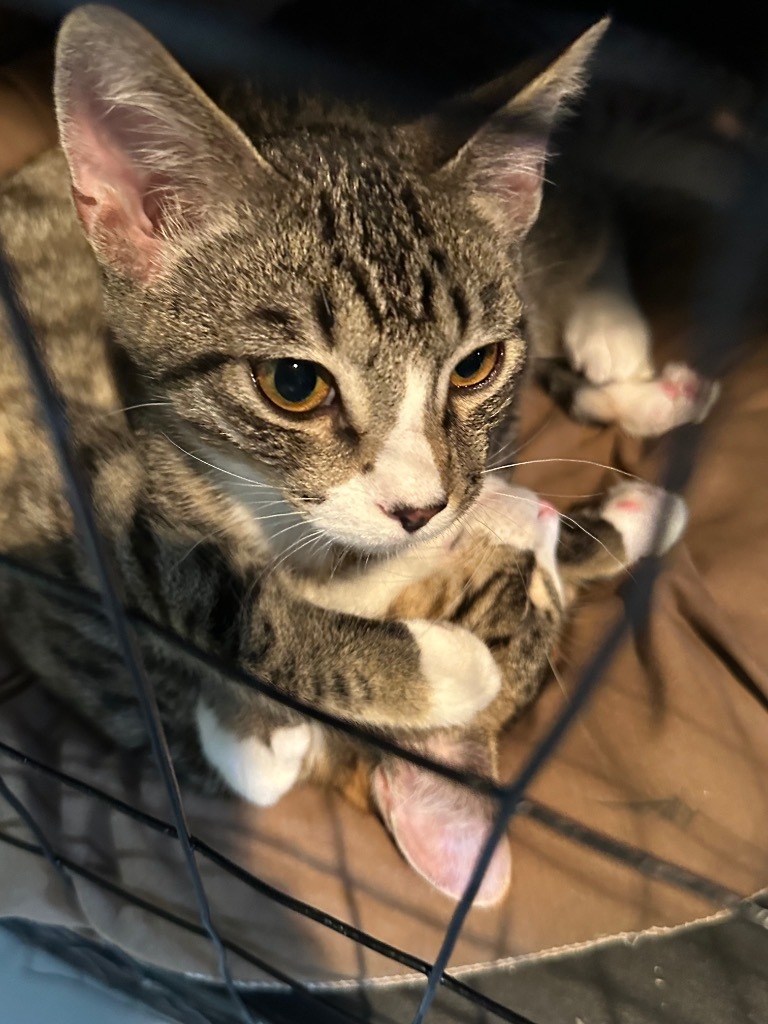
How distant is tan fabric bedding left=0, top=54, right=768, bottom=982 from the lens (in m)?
0.87

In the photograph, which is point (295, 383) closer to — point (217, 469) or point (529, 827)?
point (217, 469)

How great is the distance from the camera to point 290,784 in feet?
3.03

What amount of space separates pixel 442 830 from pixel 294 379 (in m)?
0.47

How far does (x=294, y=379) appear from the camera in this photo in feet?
2.31

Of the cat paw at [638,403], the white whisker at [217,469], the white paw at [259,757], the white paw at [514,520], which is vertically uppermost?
the white whisker at [217,469]

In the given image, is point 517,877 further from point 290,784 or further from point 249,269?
point 249,269

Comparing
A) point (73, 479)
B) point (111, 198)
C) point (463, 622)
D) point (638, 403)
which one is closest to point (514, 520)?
point (463, 622)

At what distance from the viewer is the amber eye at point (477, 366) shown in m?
0.77

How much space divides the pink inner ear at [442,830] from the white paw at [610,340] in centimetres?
69

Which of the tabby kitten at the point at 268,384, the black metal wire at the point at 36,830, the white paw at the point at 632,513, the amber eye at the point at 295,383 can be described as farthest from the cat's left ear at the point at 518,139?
the black metal wire at the point at 36,830

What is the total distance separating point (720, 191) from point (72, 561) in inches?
27.3

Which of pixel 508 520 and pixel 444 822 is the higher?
pixel 508 520

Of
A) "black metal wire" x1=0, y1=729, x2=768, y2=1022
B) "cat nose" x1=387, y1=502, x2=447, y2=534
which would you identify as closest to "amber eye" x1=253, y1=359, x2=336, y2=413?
"cat nose" x1=387, y1=502, x2=447, y2=534

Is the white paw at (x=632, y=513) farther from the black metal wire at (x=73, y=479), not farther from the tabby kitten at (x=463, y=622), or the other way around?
the black metal wire at (x=73, y=479)
